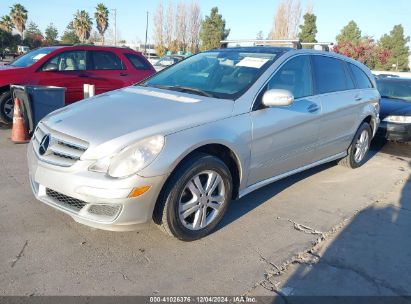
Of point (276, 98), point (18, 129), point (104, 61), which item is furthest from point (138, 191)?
point (104, 61)

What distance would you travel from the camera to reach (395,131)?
7254 millimetres

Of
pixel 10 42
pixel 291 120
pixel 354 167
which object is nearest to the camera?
pixel 291 120

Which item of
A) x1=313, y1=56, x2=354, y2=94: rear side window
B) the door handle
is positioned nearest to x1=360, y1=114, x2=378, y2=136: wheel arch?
x1=313, y1=56, x2=354, y2=94: rear side window

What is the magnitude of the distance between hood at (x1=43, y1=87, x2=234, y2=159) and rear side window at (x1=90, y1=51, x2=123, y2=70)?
4751 millimetres

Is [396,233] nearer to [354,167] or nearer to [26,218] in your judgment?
[354,167]

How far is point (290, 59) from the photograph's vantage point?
4.19 m

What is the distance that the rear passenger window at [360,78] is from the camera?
5.57 metres

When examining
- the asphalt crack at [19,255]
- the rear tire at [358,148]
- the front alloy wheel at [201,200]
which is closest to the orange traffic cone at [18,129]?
the asphalt crack at [19,255]

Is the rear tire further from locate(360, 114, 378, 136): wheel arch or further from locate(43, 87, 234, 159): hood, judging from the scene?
locate(43, 87, 234, 159): hood

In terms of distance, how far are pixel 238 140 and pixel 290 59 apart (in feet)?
4.40

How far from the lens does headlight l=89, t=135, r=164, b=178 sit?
2.81 metres

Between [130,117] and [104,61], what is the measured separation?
566cm

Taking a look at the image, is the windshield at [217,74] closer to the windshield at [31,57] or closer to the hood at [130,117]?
the hood at [130,117]

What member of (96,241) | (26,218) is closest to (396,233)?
(96,241)
